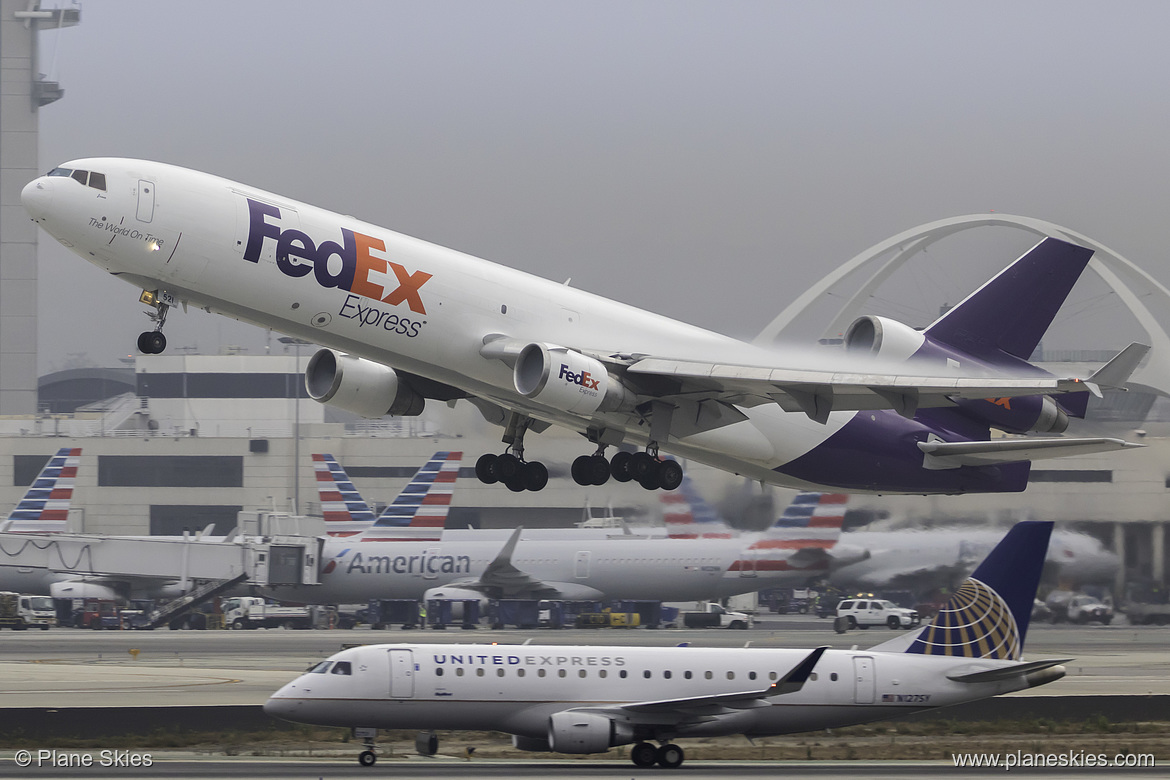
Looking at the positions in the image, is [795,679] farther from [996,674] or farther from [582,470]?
[582,470]

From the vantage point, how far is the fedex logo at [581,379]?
90.8 feet

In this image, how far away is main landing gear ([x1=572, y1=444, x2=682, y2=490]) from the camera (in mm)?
30625

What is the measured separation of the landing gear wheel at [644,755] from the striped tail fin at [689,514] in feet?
70.0

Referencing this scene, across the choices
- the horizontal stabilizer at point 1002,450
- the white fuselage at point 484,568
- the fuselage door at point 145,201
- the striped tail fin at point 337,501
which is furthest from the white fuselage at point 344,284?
the striped tail fin at point 337,501

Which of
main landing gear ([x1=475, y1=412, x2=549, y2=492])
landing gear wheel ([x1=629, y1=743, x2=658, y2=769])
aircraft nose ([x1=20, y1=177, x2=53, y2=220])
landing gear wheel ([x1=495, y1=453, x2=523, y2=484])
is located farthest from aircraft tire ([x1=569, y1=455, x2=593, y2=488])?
aircraft nose ([x1=20, y1=177, x2=53, y2=220])

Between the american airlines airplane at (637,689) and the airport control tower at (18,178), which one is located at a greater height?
the airport control tower at (18,178)

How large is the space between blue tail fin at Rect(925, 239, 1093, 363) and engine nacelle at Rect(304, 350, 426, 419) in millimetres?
12754

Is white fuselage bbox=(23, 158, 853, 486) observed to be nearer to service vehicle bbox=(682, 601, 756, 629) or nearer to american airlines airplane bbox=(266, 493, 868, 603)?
american airlines airplane bbox=(266, 493, 868, 603)

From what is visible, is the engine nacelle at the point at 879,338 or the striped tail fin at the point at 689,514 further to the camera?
the striped tail fin at the point at 689,514

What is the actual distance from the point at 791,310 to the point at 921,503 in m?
62.2

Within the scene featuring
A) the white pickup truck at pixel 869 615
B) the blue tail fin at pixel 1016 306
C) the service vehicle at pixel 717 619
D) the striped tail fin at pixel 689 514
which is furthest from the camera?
the service vehicle at pixel 717 619

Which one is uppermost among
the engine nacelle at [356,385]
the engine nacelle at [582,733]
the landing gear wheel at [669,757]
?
the engine nacelle at [356,385]

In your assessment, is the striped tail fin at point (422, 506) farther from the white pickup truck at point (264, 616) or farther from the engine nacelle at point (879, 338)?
the engine nacelle at point (879, 338)

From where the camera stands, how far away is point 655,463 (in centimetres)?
3077
